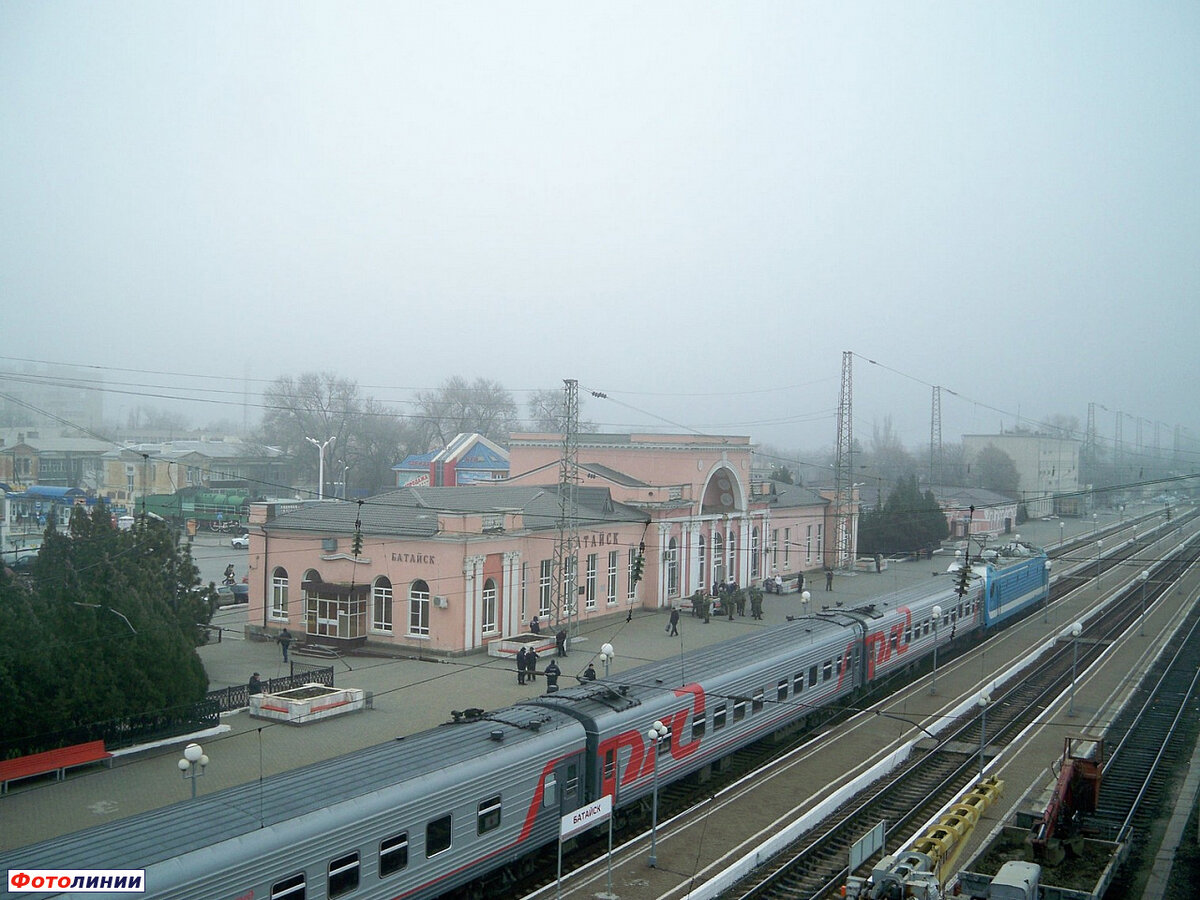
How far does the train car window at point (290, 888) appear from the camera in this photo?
9477 millimetres

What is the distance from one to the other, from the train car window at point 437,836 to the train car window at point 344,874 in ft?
3.49

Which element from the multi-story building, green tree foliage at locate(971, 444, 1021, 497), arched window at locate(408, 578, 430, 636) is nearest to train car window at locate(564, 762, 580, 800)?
arched window at locate(408, 578, 430, 636)

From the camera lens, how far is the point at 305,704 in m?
21.1

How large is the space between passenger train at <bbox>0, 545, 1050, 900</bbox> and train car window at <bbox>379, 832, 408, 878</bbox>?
2 centimetres

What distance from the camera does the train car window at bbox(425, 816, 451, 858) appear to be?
11250 mm

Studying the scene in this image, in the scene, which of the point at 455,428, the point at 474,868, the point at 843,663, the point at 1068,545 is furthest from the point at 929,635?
the point at 455,428

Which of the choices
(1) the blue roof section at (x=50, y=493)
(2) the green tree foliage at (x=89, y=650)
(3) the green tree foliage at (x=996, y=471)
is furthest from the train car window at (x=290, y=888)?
(3) the green tree foliage at (x=996, y=471)

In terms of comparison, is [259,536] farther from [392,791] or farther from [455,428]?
[455,428]

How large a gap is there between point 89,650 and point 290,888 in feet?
33.9

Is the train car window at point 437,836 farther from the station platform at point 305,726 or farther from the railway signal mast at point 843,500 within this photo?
the railway signal mast at point 843,500

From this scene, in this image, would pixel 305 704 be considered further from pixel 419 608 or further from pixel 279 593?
pixel 279 593

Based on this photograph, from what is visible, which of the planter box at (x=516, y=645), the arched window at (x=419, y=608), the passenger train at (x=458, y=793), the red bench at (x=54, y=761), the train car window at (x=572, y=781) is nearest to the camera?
the passenger train at (x=458, y=793)

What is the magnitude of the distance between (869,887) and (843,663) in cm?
1192

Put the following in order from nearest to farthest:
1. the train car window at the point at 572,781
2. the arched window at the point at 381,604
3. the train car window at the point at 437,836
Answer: the train car window at the point at 437,836 → the train car window at the point at 572,781 → the arched window at the point at 381,604
